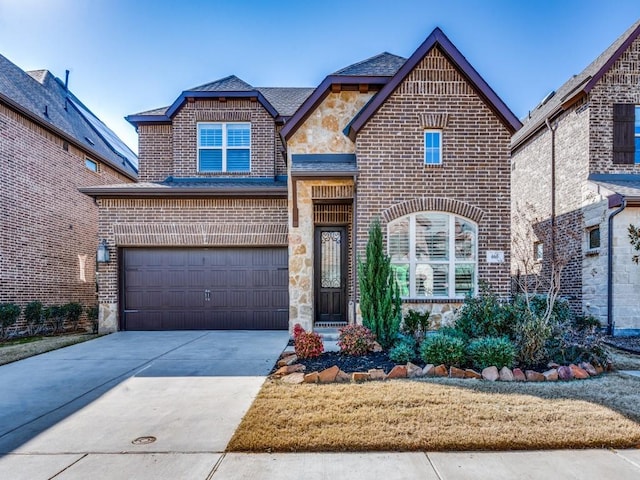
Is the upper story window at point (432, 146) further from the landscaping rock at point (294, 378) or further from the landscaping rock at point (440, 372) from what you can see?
the landscaping rock at point (294, 378)

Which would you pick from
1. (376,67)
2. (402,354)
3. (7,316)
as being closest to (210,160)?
(376,67)

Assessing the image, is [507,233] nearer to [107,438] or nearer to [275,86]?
[107,438]

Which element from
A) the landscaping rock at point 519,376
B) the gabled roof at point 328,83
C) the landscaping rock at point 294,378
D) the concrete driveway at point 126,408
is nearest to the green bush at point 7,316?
the concrete driveway at point 126,408

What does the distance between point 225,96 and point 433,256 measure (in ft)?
25.0

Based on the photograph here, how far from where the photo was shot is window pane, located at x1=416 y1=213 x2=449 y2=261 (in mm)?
8500

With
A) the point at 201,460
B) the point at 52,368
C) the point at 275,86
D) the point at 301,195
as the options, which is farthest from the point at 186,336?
the point at 275,86

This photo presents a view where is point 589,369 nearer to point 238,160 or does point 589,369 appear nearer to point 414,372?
point 414,372

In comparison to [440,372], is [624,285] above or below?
above

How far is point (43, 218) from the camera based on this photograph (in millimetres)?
11312

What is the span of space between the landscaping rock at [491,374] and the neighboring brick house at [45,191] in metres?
11.3

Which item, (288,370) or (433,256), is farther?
(433,256)

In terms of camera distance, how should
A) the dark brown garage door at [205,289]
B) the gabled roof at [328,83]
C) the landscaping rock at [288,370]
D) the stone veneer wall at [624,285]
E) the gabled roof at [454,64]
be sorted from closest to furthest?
the landscaping rock at [288,370], the gabled roof at [454,64], the gabled roof at [328,83], the stone veneer wall at [624,285], the dark brown garage door at [205,289]

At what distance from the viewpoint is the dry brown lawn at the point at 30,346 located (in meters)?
7.32

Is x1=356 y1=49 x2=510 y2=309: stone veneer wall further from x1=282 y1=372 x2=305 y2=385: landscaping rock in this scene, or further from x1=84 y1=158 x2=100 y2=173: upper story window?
x1=84 y1=158 x2=100 y2=173: upper story window
